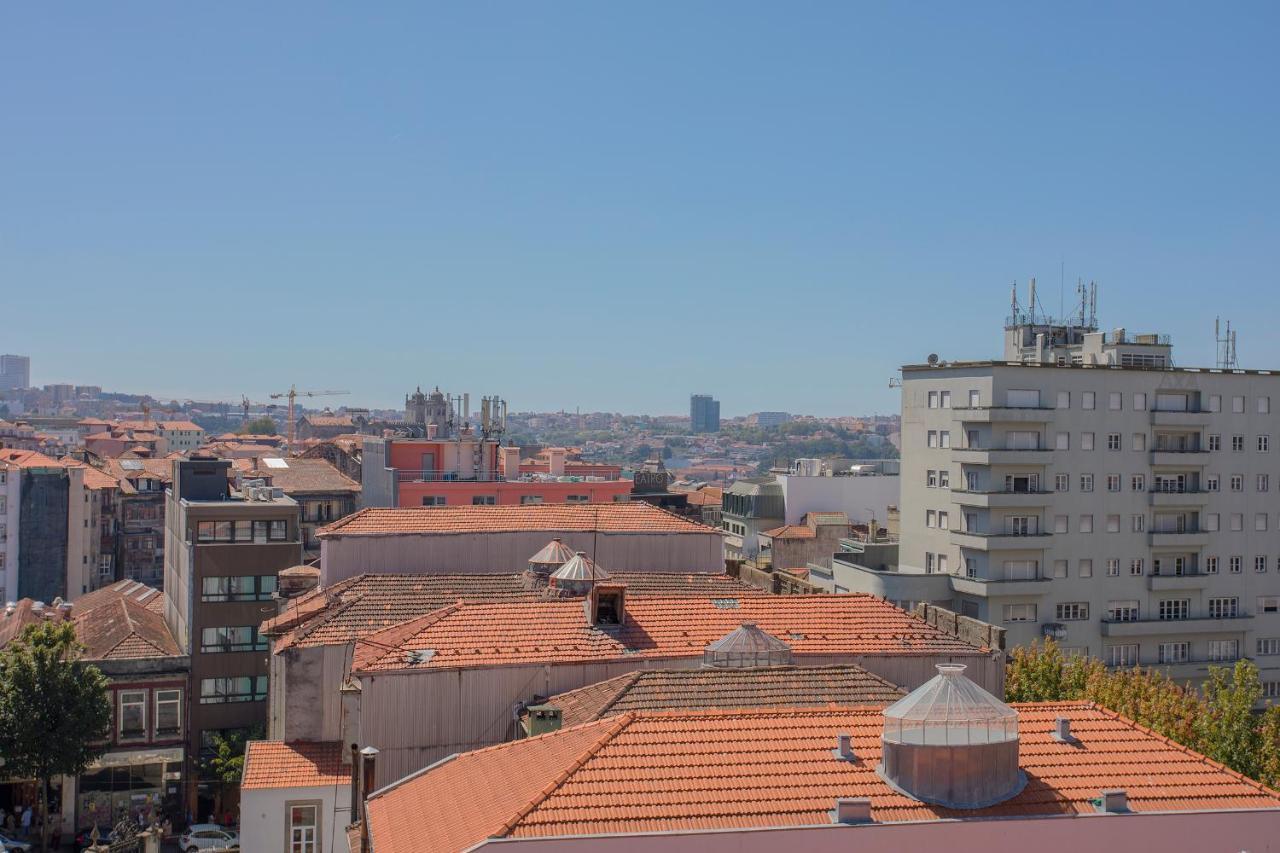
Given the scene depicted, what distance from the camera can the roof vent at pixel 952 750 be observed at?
19.1m

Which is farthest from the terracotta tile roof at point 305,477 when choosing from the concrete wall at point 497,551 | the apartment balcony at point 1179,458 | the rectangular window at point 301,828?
the rectangular window at point 301,828

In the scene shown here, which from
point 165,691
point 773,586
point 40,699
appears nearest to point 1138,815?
point 773,586

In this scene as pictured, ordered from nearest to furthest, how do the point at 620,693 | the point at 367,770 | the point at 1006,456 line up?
the point at 367,770
the point at 620,693
the point at 1006,456

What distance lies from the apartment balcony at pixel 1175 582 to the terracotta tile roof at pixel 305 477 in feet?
166

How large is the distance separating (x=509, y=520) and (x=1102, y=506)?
95.8 feet

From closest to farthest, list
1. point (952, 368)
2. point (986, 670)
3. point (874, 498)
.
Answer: point (986, 670) < point (952, 368) < point (874, 498)

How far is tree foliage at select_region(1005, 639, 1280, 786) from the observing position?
105 feet

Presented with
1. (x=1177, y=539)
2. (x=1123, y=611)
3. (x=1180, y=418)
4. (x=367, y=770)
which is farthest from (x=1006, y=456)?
(x=367, y=770)

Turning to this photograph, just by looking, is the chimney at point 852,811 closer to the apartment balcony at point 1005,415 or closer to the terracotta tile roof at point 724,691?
the terracotta tile roof at point 724,691

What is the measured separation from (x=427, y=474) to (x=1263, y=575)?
4740 cm

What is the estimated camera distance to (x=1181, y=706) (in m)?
35.2

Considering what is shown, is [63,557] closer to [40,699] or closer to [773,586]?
[40,699]

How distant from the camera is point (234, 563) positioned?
173 ft

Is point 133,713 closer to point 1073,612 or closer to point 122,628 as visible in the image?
point 122,628
